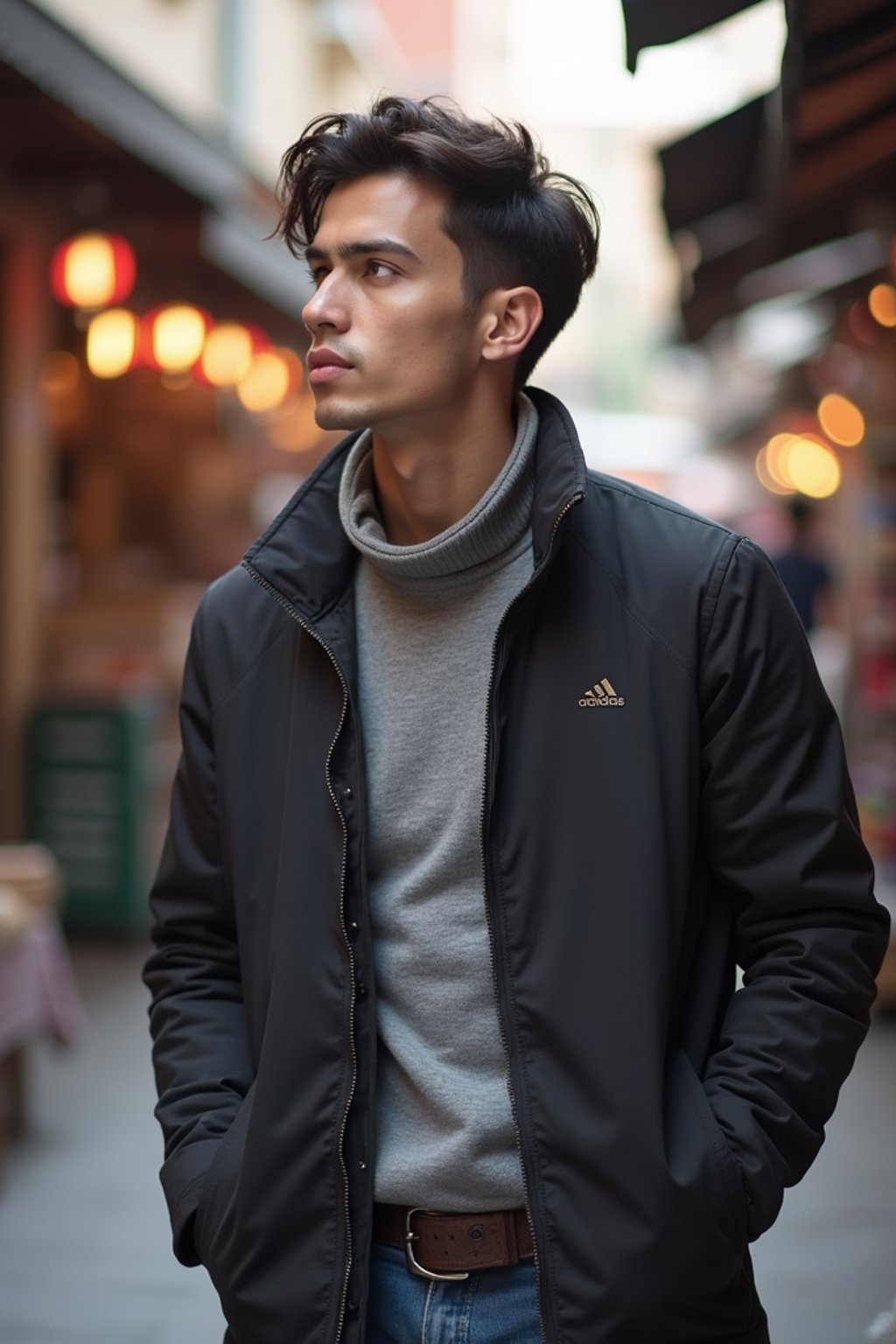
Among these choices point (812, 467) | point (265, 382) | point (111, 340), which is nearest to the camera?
point (111, 340)

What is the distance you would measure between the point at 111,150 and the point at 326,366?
21.1 feet

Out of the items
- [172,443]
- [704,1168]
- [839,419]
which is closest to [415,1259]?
[704,1168]

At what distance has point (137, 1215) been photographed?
529 cm

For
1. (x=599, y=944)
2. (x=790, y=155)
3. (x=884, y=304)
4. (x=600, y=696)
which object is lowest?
(x=599, y=944)

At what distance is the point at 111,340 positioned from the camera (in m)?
9.02

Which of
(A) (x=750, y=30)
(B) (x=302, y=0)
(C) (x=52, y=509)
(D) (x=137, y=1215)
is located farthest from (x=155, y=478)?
(A) (x=750, y=30)

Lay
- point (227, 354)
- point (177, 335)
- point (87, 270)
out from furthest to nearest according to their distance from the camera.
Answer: point (227, 354)
point (177, 335)
point (87, 270)

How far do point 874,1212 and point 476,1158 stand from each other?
12.1ft

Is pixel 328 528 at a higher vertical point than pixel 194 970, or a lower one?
higher

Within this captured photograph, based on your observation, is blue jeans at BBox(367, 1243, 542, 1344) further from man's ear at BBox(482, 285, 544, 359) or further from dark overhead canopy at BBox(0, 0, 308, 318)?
dark overhead canopy at BBox(0, 0, 308, 318)

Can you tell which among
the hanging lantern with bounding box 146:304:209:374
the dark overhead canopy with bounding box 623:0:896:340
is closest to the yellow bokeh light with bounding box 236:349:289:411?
the hanging lantern with bounding box 146:304:209:374

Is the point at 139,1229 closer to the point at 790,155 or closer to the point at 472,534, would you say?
the point at 472,534

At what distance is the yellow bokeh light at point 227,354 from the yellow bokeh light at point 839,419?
16.7 feet

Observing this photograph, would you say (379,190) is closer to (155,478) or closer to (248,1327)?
(248,1327)
